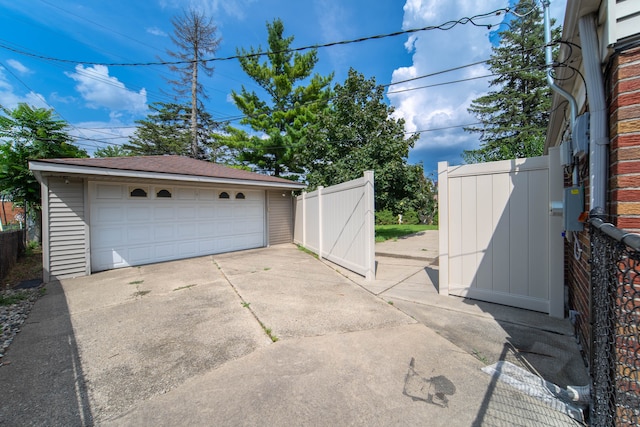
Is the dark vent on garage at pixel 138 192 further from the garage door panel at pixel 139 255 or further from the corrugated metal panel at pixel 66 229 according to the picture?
the garage door panel at pixel 139 255

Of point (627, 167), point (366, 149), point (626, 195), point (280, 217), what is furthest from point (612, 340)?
point (366, 149)

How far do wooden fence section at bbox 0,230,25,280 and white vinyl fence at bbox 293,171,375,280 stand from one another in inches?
285

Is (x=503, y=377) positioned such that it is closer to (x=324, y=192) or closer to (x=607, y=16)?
(x=607, y=16)

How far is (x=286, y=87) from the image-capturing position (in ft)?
47.6

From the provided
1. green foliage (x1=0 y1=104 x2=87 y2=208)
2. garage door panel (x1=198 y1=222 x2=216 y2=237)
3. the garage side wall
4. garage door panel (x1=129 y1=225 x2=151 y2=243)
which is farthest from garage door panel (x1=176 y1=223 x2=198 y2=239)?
green foliage (x1=0 y1=104 x2=87 y2=208)

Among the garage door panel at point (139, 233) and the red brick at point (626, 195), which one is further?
the garage door panel at point (139, 233)

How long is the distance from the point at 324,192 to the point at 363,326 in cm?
423

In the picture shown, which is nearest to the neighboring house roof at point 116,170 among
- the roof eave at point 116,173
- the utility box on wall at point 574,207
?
the roof eave at point 116,173

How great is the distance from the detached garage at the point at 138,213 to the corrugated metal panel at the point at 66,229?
0.05ft

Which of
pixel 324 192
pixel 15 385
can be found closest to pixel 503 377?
pixel 15 385

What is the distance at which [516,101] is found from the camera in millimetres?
16312

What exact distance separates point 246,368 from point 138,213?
20.4 feet

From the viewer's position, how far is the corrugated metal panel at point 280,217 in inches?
376

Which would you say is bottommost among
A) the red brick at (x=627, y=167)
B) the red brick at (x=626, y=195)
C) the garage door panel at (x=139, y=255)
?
the garage door panel at (x=139, y=255)
